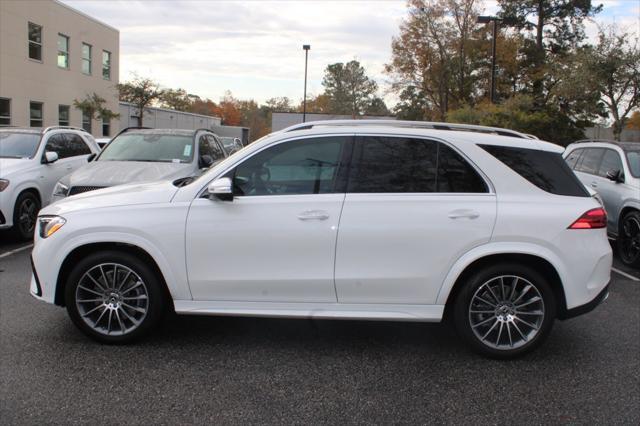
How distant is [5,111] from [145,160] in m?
21.6

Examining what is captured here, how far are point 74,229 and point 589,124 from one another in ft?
122

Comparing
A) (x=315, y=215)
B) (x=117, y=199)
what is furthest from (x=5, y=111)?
(x=315, y=215)

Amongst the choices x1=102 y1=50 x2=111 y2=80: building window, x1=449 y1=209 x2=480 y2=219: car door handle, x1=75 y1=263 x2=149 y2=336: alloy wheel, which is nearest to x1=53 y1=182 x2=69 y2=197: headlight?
x1=75 y1=263 x2=149 y2=336: alloy wheel

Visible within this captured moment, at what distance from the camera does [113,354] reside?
4.37 meters

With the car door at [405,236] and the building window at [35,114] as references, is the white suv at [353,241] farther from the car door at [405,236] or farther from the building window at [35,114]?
the building window at [35,114]

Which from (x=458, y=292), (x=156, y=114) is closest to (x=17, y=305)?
(x=458, y=292)

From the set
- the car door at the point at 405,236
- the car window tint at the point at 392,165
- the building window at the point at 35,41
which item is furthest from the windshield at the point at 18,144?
the building window at the point at 35,41

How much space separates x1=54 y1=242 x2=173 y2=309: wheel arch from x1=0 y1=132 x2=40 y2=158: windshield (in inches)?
224

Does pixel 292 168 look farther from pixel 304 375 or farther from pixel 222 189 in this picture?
pixel 304 375

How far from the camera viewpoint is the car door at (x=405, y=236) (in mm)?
4215

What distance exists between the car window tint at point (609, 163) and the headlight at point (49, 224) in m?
7.57

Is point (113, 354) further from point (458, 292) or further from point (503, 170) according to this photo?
point (503, 170)

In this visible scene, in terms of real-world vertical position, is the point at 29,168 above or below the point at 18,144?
below

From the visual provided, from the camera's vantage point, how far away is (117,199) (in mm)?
4539
